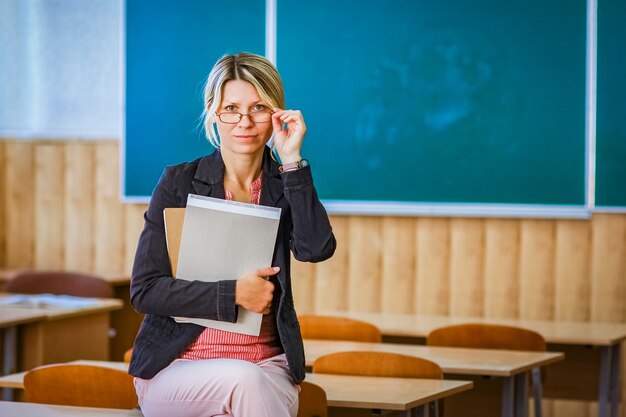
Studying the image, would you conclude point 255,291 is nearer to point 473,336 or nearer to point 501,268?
point 473,336

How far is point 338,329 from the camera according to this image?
452 cm

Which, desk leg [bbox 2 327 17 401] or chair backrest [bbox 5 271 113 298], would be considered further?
chair backrest [bbox 5 271 113 298]

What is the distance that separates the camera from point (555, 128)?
5496mm

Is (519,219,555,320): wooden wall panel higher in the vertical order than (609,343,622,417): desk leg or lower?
higher

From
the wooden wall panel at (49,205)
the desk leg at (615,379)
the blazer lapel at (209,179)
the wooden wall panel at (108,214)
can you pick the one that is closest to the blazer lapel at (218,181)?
the blazer lapel at (209,179)

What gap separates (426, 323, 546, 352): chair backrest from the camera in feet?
14.1

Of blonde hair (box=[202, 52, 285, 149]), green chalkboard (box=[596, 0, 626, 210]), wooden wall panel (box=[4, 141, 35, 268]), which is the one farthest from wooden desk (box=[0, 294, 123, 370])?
green chalkboard (box=[596, 0, 626, 210])

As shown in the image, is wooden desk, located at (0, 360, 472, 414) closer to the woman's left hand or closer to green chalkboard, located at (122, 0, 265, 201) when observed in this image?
the woman's left hand

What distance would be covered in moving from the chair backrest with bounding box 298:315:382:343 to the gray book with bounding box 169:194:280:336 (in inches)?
89.0

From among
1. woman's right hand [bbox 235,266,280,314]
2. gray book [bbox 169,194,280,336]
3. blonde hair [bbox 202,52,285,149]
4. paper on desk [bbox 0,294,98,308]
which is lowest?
paper on desk [bbox 0,294,98,308]

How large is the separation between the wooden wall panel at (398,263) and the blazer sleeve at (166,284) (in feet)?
11.7

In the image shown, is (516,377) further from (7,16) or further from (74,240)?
(7,16)

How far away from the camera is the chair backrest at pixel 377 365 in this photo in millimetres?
3395

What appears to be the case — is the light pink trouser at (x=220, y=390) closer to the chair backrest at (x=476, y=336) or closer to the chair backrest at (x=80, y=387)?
the chair backrest at (x=80, y=387)
